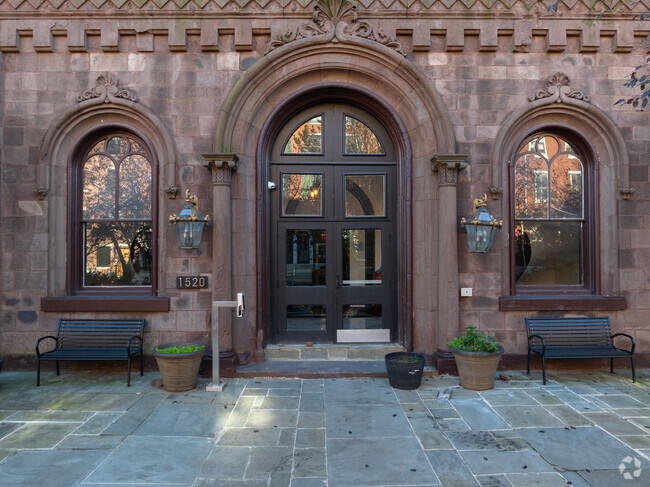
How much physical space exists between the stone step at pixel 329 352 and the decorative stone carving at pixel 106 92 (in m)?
4.90

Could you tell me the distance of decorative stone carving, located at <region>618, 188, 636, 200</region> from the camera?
22.5 feet

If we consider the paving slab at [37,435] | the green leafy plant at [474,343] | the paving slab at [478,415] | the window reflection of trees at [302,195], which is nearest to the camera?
the paving slab at [37,435]

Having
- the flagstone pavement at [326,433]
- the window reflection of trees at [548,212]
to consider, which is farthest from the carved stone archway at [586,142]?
the flagstone pavement at [326,433]

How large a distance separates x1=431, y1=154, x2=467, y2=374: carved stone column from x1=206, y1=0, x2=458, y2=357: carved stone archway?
172 mm

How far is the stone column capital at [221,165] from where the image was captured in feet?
21.4

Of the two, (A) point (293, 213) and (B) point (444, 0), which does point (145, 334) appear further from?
(B) point (444, 0)

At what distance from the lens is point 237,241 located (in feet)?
22.2

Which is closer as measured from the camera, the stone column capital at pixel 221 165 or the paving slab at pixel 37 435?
the paving slab at pixel 37 435

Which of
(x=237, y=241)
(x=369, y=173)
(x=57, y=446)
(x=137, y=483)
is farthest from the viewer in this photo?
(x=369, y=173)

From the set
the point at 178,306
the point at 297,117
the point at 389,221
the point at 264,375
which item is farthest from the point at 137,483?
the point at 297,117

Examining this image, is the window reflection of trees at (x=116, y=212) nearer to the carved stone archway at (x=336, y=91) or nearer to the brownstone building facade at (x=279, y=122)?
the brownstone building facade at (x=279, y=122)

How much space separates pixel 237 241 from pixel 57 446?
3557 mm

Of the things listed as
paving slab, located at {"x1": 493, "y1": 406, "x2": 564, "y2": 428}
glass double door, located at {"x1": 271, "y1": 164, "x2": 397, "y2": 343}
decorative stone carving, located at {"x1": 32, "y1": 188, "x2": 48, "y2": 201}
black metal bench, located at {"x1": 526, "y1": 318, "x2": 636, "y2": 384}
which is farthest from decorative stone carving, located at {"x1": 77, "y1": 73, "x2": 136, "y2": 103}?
black metal bench, located at {"x1": 526, "y1": 318, "x2": 636, "y2": 384}

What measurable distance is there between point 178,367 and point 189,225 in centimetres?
215
